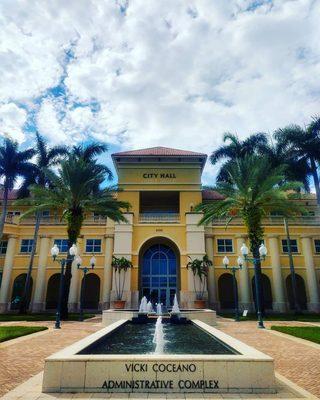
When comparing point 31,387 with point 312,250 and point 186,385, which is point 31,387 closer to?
point 186,385

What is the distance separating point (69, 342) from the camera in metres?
12.6

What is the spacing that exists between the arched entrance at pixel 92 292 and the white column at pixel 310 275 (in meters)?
22.6

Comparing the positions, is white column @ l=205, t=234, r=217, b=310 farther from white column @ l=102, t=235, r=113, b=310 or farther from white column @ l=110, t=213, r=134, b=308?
white column @ l=102, t=235, r=113, b=310

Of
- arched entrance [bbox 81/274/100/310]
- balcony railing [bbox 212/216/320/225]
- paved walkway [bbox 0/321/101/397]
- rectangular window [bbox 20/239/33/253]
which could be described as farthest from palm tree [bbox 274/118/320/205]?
rectangular window [bbox 20/239/33/253]

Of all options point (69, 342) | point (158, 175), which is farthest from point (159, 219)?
point (69, 342)

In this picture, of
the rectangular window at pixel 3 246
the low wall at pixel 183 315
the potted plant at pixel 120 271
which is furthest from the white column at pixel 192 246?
the rectangular window at pixel 3 246

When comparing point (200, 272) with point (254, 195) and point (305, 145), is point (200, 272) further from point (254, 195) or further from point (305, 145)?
point (305, 145)

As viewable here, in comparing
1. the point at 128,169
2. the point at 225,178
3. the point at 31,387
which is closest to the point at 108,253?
the point at 128,169

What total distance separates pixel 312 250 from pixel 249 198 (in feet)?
49.5

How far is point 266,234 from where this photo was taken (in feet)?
114

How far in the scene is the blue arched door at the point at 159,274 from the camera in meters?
33.4

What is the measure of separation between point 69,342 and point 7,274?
943 inches

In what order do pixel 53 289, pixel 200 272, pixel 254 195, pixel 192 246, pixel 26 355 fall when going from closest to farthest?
pixel 26 355, pixel 254 195, pixel 200 272, pixel 192 246, pixel 53 289

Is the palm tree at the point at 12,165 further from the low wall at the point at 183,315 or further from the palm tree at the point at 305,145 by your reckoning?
the palm tree at the point at 305,145
